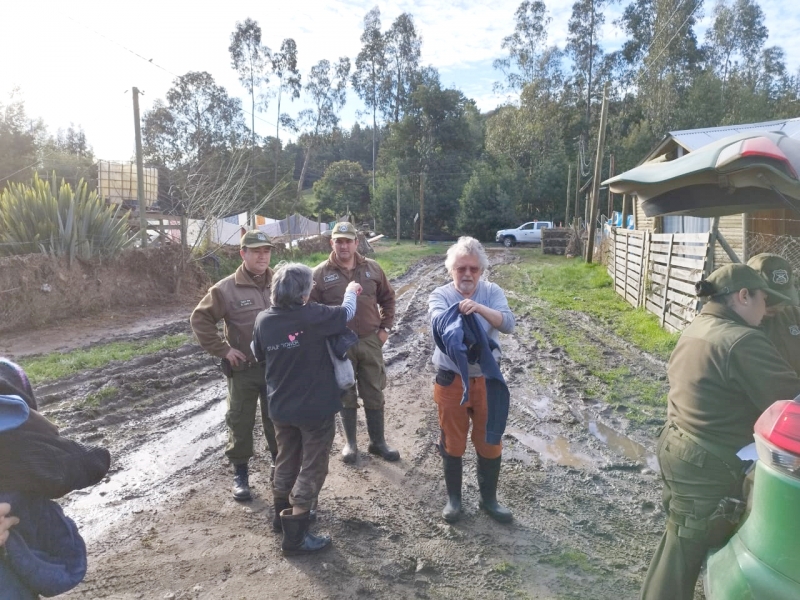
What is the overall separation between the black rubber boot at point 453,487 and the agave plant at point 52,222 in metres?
9.91

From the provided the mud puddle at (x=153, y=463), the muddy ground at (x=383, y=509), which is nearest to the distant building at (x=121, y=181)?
the muddy ground at (x=383, y=509)

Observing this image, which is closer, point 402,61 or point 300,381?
point 300,381

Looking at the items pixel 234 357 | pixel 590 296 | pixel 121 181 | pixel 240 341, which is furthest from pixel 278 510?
pixel 121 181

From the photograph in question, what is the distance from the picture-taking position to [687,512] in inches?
87.7

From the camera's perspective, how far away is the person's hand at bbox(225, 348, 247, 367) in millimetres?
3850

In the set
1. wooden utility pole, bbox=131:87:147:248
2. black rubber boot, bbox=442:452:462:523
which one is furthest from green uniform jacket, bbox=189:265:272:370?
wooden utility pole, bbox=131:87:147:248

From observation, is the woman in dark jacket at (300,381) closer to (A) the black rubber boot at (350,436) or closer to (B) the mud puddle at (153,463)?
(A) the black rubber boot at (350,436)

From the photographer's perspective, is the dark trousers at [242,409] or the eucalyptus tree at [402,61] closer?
the dark trousers at [242,409]

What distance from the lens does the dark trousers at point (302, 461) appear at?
3207 millimetres

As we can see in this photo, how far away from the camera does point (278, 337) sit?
3.14 meters

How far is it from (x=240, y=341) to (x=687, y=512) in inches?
116

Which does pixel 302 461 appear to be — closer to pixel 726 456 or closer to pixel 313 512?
pixel 313 512

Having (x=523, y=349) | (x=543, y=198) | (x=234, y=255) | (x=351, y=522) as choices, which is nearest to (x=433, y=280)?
(x=234, y=255)

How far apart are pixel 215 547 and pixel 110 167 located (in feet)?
59.5
